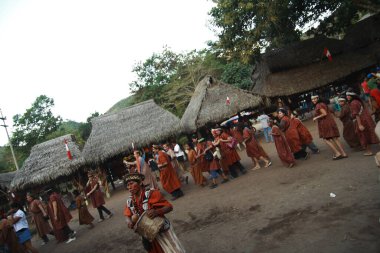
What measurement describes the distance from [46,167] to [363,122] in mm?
16545

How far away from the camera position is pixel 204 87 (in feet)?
59.6

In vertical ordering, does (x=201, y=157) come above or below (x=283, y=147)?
above

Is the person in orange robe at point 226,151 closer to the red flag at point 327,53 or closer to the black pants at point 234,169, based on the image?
the black pants at point 234,169

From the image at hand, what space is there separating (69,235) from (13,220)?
2.44 metres

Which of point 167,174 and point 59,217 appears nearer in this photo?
point 59,217

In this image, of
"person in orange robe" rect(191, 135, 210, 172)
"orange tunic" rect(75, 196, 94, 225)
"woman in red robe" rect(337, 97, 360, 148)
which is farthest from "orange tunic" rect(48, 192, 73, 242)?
"woman in red robe" rect(337, 97, 360, 148)

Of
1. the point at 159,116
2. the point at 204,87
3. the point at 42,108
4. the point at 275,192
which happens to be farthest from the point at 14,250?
the point at 42,108

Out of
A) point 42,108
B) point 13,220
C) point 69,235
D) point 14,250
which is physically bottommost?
point 69,235

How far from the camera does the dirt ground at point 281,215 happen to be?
379 centimetres

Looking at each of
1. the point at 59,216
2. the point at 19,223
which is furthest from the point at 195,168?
the point at 19,223

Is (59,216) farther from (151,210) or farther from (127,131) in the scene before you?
(127,131)

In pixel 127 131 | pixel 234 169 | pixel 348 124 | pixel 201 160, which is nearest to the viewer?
pixel 348 124

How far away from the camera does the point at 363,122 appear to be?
255 inches

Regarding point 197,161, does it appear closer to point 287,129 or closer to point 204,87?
point 287,129
